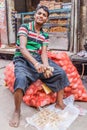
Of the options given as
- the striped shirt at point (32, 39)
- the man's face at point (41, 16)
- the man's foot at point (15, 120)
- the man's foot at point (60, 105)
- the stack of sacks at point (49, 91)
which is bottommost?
the man's foot at point (15, 120)

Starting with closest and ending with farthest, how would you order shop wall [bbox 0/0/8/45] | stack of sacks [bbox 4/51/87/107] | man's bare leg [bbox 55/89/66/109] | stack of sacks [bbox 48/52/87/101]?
man's bare leg [bbox 55/89/66/109]
stack of sacks [bbox 4/51/87/107]
stack of sacks [bbox 48/52/87/101]
shop wall [bbox 0/0/8/45]

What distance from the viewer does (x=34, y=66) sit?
3.26 metres

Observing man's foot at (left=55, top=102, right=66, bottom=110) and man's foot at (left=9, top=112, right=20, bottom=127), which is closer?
man's foot at (left=9, top=112, right=20, bottom=127)

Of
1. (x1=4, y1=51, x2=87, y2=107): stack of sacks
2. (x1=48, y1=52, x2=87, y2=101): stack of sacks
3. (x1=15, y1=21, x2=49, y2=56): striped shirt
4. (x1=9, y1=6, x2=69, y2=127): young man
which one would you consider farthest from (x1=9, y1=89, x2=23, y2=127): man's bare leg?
(x1=48, y1=52, x2=87, y2=101): stack of sacks

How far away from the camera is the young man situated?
313cm

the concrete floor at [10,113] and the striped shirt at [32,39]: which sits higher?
the striped shirt at [32,39]

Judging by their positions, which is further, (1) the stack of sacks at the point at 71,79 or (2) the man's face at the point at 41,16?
(1) the stack of sacks at the point at 71,79

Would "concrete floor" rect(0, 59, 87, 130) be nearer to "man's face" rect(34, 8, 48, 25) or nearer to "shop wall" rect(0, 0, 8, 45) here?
"man's face" rect(34, 8, 48, 25)

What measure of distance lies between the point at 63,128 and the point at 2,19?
4.19 metres

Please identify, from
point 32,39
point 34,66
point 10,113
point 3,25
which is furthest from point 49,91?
point 3,25

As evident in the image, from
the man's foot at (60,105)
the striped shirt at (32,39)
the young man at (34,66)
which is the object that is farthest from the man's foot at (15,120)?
the striped shirt at (32,39)

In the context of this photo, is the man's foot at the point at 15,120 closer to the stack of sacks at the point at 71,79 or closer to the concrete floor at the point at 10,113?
the concrete floor at the point at 10,113

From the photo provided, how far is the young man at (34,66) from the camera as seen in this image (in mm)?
3127

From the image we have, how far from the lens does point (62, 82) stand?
3371mm
